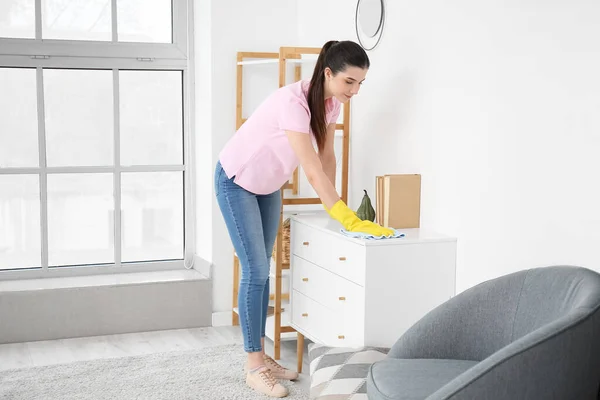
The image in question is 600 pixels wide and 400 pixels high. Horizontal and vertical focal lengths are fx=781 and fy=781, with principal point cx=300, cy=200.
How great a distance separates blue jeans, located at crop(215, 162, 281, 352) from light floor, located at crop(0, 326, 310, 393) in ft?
1.31

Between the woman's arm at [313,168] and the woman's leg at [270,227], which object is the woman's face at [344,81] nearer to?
the woman's arm at [313,168]

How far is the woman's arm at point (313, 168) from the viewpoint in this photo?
2766 mm

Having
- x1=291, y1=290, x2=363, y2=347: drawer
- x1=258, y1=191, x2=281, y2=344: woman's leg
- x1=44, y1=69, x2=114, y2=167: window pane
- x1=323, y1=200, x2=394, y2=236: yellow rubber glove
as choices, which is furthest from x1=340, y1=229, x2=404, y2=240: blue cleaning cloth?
x1=44, y1=69, x2=114, y2=167: window pane

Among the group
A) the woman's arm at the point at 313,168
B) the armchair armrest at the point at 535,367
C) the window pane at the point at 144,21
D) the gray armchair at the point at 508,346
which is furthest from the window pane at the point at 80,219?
the armchair armrest at the point at 535,367

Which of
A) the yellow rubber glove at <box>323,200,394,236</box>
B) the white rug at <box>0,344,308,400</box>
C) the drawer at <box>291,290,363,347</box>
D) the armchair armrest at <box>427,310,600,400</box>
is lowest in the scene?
the white rug at <box>0,344,308,400</box>

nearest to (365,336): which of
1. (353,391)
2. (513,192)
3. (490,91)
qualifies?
(353,391)

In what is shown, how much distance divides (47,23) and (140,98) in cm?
62

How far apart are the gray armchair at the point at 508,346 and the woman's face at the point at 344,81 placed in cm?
95

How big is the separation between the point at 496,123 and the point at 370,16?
3.36ft

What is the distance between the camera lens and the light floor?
3.56m

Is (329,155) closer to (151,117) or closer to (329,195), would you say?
(329,195)

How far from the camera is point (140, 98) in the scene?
4.32m

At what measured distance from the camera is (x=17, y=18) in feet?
13.3

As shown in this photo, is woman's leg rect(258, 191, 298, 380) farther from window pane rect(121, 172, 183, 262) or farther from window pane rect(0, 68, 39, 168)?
window pane rect(0, 68, 39, 168)
